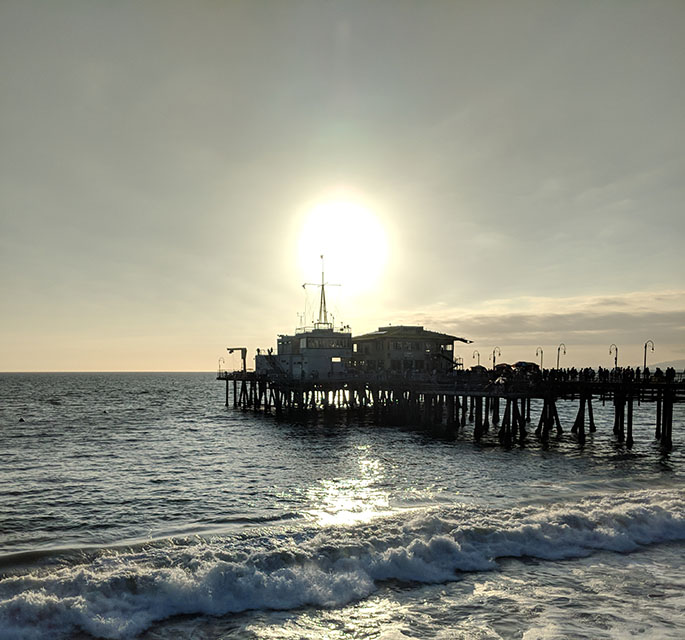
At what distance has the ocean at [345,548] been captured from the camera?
13016mm

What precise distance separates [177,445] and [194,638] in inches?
1312

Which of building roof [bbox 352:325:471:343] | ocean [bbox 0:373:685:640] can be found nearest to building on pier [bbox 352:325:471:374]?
building roof [bbox 352:325:471:343]

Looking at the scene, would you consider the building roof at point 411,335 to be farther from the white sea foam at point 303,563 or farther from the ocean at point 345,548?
the white sea foam at point 303,563

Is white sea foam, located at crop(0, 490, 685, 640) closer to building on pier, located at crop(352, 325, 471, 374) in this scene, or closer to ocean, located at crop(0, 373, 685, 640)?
ocean, located at crop(0, 373, 685, 640)

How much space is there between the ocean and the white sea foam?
0.05 meters

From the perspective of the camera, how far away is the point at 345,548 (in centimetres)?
1691

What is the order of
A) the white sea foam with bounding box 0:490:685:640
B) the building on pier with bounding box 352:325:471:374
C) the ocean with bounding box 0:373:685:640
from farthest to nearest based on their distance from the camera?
the building on pier with bounding box 352:325:471:374, the white sea foam with bounding box 0:490:685:640, the ocean with bounding box 0:373:685:640

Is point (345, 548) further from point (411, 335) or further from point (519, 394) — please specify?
point (411, 335)

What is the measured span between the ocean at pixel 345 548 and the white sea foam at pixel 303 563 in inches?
2.1

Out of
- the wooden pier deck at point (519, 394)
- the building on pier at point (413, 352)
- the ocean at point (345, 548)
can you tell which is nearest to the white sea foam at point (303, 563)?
the ocean at point (345, 548)

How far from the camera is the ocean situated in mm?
13016

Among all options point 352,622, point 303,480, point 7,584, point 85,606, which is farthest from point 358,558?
point 303,480

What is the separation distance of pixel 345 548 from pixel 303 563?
151 cm

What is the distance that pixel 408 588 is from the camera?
1520 centimetres
